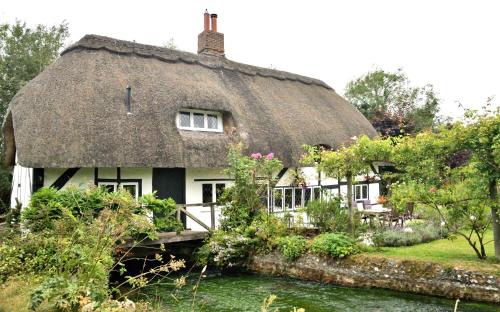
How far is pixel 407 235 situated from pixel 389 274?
2.96 metres

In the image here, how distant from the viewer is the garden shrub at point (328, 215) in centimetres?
1136

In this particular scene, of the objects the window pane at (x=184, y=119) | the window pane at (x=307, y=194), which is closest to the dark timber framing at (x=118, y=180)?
the window pane at (x=184, y=119)

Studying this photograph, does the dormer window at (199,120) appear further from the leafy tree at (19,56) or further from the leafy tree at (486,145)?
the leafy tree at (19,56)

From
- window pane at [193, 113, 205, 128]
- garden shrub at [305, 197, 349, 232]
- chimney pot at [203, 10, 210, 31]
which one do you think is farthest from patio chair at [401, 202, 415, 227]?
chimney pot at [203, 10, 210, 31]

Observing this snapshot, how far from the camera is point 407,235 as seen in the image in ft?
37.7

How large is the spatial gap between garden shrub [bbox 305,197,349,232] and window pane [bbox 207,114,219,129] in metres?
4.63

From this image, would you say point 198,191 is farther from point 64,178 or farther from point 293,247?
point 293,247

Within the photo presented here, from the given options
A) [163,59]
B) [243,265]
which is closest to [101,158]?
[243,265]

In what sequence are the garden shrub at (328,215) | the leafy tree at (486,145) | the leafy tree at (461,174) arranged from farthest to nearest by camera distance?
the garden shrub at (328,215), the leafy tree at (461,174), the leafy tree at (486,145)

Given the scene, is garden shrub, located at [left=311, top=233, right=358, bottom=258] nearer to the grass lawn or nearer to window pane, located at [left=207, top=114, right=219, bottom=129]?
the grass lawn

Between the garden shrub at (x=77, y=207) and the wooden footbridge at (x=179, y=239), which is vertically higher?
the garden shrub at (x=77, y=207)

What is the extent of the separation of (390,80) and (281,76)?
18.3 metres

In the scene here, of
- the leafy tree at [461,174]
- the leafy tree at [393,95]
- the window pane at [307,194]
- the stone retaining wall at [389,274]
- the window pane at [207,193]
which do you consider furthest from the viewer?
the leafy tree at [393,95]

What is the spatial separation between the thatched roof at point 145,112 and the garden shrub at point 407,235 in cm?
452
